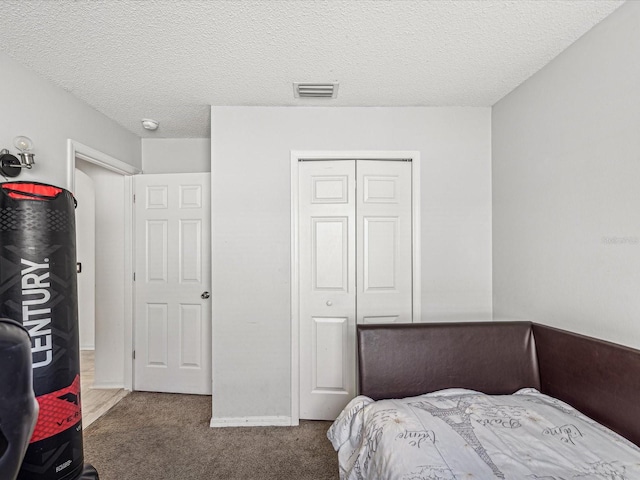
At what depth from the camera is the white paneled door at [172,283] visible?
312 centimetres

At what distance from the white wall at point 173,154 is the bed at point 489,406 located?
Answer: 8.32ft

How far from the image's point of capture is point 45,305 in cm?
163

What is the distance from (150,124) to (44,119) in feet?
2.90

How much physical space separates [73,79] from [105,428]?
98.6 inches

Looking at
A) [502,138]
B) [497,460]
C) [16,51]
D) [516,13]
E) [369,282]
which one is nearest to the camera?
[497,460]

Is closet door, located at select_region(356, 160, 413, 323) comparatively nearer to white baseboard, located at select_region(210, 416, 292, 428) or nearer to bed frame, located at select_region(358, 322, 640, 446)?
bed frame, located at select_region(358, 322, 640, 446)

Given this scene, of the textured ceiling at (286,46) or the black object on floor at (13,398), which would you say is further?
the textured ceiling at (286,46)

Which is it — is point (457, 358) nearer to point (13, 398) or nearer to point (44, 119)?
point (13, 398)

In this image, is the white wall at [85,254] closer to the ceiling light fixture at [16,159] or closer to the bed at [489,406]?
the ceiling light fixture at [16,159]

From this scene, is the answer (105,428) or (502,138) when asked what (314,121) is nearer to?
(502,138)

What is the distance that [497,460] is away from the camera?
48.4 inches

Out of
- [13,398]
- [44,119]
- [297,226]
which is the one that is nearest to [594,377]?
[297,226]

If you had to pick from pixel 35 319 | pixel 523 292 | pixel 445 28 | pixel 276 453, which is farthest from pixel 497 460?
pixel 35 319

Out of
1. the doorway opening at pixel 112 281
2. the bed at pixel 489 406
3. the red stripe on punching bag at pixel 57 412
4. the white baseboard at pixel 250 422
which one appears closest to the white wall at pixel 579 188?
the bed at pixel 489 406
